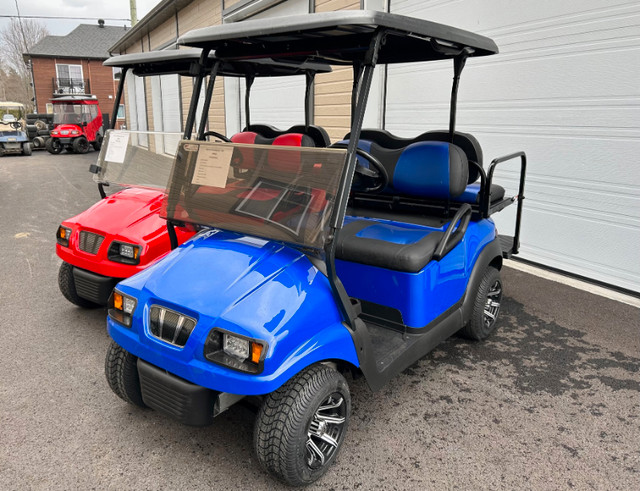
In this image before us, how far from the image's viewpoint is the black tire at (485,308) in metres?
3.21

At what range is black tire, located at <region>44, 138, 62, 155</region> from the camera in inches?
720

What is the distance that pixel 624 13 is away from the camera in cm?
402

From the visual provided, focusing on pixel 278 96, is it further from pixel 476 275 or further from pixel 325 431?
pixel 325 431

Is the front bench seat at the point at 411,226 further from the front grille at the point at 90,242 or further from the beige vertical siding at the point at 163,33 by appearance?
the beige vertical siding at the point at 163,33

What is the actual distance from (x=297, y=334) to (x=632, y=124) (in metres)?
3.63

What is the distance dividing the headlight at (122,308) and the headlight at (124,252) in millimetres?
996

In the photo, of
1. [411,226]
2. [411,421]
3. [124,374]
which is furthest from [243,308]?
[411,226]

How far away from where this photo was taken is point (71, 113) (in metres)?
19.1

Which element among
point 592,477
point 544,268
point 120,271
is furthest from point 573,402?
point 120,271

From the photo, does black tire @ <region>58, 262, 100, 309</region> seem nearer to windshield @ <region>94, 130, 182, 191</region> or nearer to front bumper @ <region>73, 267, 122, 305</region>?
front bumper @ <region>73, 267, 122, 305</region>

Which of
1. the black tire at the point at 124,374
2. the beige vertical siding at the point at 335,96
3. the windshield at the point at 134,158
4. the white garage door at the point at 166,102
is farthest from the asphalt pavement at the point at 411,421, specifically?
the white garage door at the point at 166,102

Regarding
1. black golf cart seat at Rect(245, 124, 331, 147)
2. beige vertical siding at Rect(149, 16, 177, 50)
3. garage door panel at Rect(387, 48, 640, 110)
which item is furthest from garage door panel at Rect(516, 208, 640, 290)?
beige vertical siding at Rect(149, 16, 177, 50)

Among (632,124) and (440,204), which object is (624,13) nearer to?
(632,124)

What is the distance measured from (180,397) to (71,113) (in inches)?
794
